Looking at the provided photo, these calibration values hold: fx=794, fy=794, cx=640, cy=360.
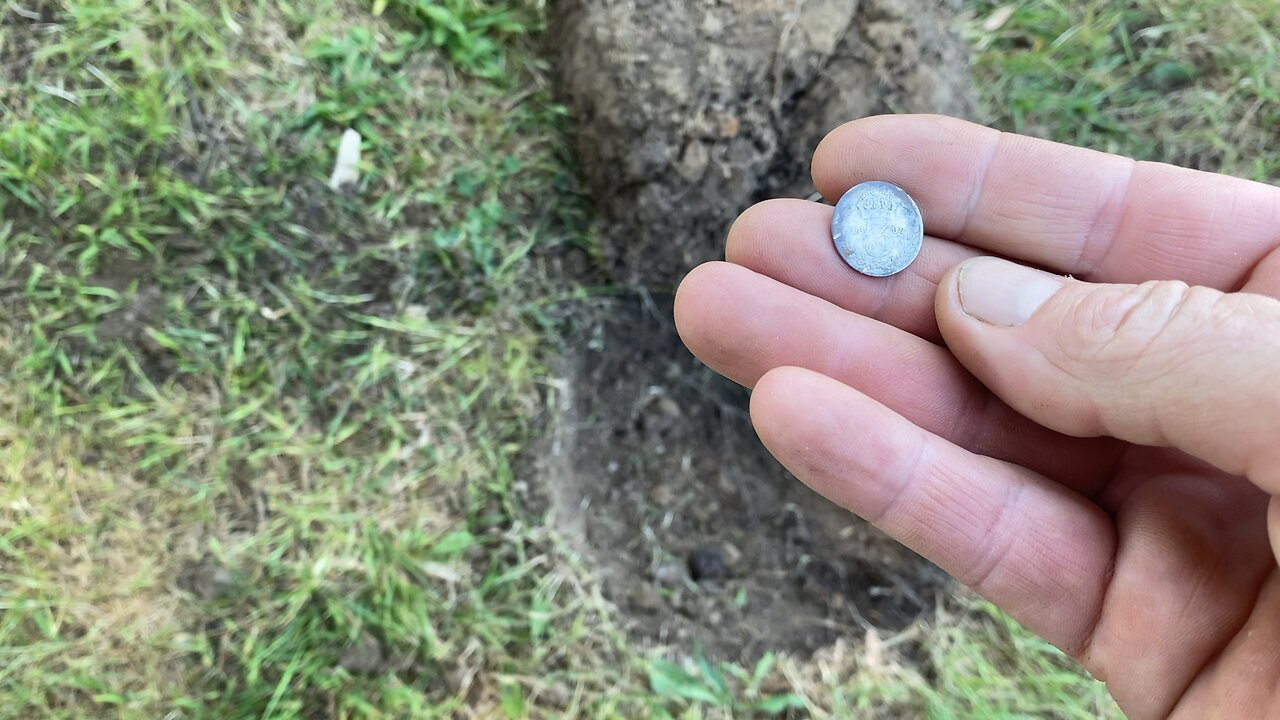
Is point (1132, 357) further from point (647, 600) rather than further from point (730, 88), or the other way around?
point (647, 600)

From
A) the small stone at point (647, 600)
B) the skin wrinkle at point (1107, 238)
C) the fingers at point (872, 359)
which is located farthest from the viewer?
the small stone at point (647, 600)

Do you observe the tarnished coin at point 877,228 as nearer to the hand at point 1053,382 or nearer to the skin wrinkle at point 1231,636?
the hand at point 1053,382

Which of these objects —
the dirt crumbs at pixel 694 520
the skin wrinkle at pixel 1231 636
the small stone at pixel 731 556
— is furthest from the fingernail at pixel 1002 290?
the small stone at pixel 731 556

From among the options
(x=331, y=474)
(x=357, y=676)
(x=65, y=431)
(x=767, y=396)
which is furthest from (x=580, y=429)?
(x=65, y=431)

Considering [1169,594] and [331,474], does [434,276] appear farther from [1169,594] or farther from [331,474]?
[1169,594]

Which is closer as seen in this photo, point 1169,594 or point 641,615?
point 1169,594
